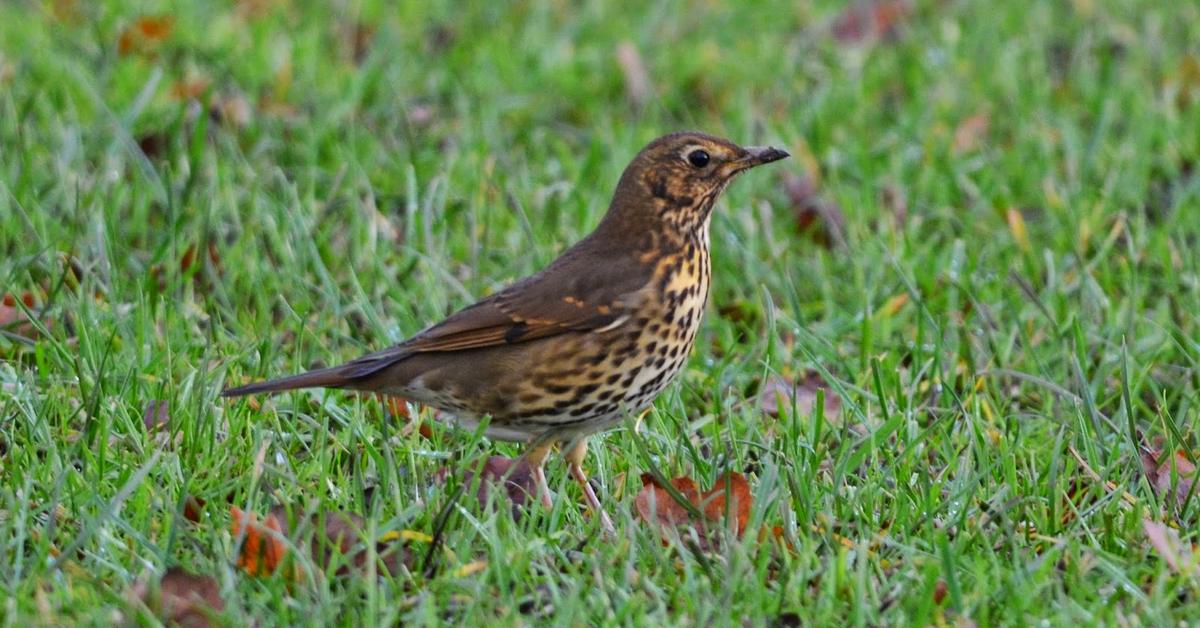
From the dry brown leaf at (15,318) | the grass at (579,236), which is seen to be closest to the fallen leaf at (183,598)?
the grass at (579,236)

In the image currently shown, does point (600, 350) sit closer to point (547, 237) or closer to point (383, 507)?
point (383, 507)

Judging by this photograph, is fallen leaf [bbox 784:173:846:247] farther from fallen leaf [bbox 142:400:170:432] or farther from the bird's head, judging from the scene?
fallen leaf [bbox 142:400:170:432]

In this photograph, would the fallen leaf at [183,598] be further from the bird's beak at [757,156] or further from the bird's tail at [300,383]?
the bird's beak at [757,156]

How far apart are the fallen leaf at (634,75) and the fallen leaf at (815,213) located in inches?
43.8

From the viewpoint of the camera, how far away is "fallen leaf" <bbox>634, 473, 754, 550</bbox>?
426 centimetres

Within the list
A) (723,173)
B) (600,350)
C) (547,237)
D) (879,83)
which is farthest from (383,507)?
(879,83)

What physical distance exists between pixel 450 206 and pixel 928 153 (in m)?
2.06

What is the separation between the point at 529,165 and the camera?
24.3ft

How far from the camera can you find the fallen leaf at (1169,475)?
4.55 meters

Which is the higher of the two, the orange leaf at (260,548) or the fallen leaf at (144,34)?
the fallen leaf at (144,34)

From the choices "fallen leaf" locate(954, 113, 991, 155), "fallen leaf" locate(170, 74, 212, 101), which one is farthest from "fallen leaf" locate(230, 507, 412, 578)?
"fallen leaf" locate(954, 113, 991, 155)

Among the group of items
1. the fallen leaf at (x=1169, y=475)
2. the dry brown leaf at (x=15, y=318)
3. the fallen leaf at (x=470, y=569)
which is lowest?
the fallen leaf at (x=1169, y=475)

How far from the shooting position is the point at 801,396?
5582 mm

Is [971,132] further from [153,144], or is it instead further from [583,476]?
[583,476]
